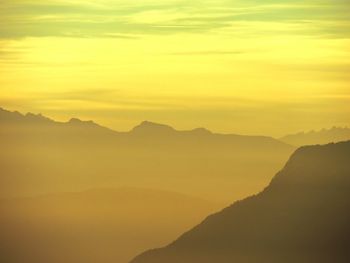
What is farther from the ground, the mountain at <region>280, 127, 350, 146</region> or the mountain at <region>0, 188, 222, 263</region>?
the mountain at <region>280, 127, 350, 146</region>

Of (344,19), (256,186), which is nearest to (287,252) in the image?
(256,186)

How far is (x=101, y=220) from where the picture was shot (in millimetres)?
5867

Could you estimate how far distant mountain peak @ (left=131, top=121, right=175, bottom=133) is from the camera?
5.84m

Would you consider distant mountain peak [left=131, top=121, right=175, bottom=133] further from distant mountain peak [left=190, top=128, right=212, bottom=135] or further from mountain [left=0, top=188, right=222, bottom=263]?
mountain [left=0, top=188, right=222, bottom=263]

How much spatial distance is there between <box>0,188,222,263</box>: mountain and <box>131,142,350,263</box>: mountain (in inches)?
3.7

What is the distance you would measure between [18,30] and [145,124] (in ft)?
3.22

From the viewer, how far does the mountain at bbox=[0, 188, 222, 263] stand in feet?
19.2

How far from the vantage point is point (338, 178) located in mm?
5906

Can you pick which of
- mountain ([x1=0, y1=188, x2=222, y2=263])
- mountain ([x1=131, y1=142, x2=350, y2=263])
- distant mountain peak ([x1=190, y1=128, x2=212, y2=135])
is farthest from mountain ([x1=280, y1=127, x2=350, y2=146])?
mountain ([x1=0, y1=188, x2=222, y2=263])

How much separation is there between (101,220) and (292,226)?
1.18 m

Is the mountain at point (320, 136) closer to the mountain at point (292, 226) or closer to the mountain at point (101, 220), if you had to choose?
the mountain at point (292, 226)

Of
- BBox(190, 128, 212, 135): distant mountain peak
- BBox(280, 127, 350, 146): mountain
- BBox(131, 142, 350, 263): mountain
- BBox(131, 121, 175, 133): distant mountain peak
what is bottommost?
BBox(131, 142, 350, 263): mountain

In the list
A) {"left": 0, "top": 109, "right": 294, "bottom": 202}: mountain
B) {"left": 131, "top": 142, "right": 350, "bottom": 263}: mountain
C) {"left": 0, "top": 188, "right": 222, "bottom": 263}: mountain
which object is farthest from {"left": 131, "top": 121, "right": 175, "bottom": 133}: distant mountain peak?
{"left": 131, "top": 142, "right": 350, "bottom": 263}: mountain

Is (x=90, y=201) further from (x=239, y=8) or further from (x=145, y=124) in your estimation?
(x=239, y=8)
